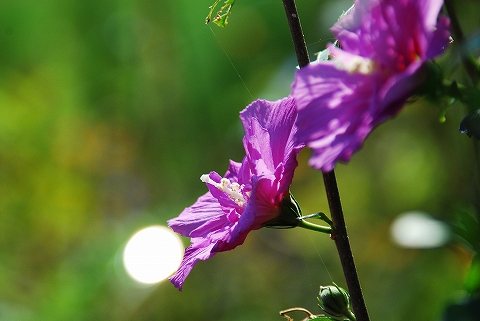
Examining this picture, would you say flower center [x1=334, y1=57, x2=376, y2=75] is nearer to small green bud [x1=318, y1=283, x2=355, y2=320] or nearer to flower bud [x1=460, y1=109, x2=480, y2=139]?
flower bud [x1=460, y1=109, x2=480, y2=139]

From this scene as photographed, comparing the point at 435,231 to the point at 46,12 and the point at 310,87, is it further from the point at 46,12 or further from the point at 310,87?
the point at 46,12

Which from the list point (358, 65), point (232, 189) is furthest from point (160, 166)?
point (358, 65)

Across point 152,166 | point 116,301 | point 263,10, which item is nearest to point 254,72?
point 263,10

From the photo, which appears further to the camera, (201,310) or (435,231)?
(201,310)

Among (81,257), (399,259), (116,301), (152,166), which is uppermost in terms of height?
(152,166)

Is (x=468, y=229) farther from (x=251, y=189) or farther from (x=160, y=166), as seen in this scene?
(x=160, y=166)

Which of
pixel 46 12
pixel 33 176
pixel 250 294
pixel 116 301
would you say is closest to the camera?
pixel 116 301
